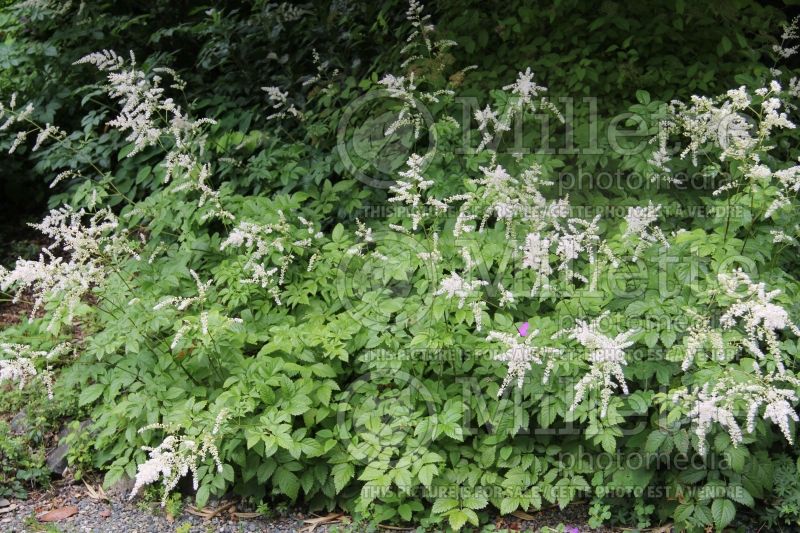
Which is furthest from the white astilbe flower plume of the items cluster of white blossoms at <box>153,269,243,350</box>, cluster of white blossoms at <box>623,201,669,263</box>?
cluster of white blossoms at <box>153,269,243,350</box>

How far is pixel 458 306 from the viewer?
319 cm

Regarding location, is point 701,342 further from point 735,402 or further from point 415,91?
point 415,91

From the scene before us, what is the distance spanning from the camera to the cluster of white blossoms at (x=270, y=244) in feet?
11.7

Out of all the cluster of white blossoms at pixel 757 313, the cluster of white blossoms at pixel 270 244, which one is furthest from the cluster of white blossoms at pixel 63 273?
the cluster of white blossoms at pixel 757 313

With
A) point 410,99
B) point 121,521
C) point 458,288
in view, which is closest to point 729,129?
point 458,288

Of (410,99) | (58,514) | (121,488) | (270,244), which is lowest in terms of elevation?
(58,514)

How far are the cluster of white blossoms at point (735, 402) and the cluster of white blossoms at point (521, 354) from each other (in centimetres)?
51

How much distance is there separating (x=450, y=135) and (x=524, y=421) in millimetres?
1790

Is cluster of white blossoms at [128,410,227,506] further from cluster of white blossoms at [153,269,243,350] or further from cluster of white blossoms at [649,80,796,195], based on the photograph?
cluster of white blossoms at [649,80,796,195]

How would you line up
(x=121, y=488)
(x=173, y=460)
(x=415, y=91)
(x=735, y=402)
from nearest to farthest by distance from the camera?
(x=735, y=402)
(x=173, y=460)
(x=121, y=488)
(x=415, y=91)

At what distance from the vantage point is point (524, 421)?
3133 mm

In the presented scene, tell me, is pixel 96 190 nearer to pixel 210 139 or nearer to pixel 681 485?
pixel 210 139

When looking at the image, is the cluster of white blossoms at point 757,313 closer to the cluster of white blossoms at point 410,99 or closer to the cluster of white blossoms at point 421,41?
the cluster of white blossoms at point 410,99

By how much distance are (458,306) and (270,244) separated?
1.09m
